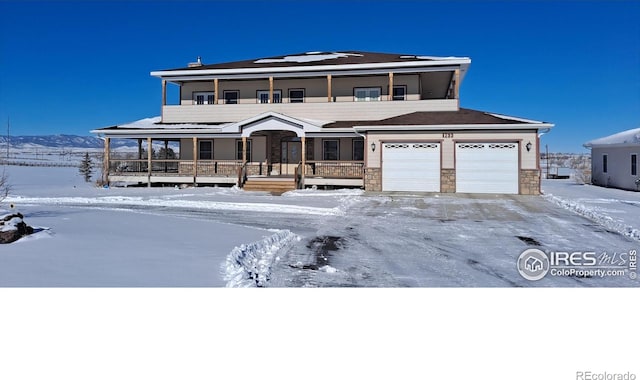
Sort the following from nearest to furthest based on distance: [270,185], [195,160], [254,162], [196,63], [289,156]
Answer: [270,185], [195,160], [254,162], [289,156], [196,63]


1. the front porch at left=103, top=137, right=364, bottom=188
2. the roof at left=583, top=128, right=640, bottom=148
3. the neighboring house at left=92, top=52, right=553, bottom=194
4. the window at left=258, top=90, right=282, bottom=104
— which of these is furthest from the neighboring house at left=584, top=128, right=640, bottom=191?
the window at left=258, top=90, right=282, bottom=104

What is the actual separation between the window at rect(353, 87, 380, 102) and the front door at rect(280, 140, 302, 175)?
3733mm

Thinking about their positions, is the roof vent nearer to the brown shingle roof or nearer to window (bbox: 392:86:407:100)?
the brown shingle roof

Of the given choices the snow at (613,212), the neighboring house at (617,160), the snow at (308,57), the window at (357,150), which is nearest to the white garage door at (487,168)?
the snow at (613,212)

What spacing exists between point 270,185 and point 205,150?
591 cm

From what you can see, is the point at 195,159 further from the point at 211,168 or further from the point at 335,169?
the point at 335,169

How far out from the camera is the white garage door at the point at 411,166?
57.7 feet

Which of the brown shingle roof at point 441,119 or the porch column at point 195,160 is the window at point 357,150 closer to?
the brown shingle roof at point 441,119

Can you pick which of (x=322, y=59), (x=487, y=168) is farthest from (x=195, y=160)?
(x=487, y=168)

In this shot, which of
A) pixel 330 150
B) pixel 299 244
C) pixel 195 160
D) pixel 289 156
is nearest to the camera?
pixel 299 244

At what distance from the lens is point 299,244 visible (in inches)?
307

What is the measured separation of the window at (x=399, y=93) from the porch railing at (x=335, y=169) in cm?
422
